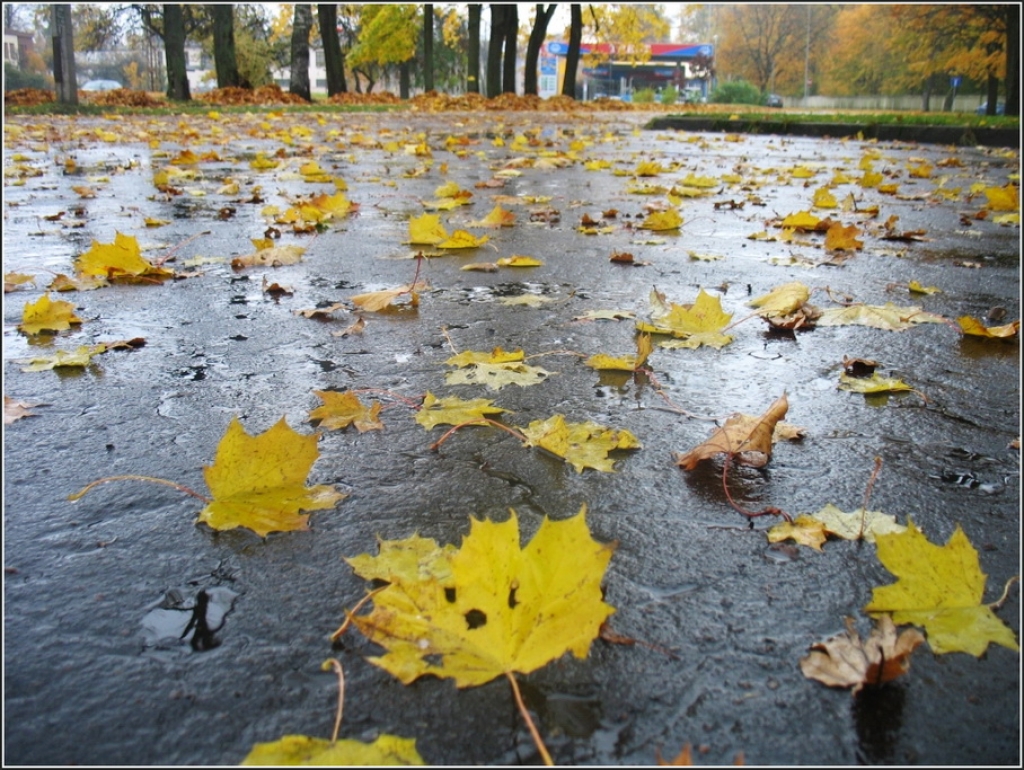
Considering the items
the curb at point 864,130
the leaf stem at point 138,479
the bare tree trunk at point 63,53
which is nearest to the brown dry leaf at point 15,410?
the leaf stem at point 138,479

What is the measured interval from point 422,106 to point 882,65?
36.7 meters

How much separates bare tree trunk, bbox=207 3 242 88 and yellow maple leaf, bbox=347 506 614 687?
62.8 ft

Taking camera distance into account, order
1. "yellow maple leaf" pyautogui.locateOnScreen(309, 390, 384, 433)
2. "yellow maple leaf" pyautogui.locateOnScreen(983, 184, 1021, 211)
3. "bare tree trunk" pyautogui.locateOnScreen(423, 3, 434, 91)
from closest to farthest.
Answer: "yellow maple leaf" pyautogui.locateOnScreen(309, 390, 384, 433)
"yellow maple leaf" pyautogui.locateOnScreen(983, 184, 1021, 211)
"bare tree trunk" pyautogui.locateOnScreen(423, 3, 434, 91)

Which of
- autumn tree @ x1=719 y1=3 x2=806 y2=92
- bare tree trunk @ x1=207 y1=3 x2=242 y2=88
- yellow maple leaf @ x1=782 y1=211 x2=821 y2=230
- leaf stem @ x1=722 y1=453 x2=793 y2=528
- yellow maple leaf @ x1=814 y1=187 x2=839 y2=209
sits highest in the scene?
autumn tree @ x1=719 y1=3 x2=806 y2=92

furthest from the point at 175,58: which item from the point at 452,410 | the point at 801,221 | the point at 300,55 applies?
the point at 452,410

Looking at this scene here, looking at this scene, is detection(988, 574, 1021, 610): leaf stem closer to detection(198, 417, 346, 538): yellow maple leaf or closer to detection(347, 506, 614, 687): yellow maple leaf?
detection(347, 506, 614, 687): yellow maple leaf

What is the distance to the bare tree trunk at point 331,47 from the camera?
19.6 m

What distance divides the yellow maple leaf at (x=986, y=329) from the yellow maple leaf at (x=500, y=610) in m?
1.59

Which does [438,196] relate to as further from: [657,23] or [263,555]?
[657,23]

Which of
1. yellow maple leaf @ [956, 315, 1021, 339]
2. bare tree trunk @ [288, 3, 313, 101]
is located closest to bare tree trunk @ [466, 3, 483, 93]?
bare tree trunk @ [288, 3, 313, 101]

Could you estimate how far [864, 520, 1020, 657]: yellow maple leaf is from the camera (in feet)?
2.87

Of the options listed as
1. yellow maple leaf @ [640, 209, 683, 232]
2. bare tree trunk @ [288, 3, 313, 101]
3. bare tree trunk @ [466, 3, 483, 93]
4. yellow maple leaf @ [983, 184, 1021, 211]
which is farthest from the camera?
bare tree trunk @ [466, 3, 483, 93]

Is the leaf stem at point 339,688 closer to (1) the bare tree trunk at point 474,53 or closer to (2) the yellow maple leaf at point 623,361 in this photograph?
(2) the yellow maple leaf at point 623,361

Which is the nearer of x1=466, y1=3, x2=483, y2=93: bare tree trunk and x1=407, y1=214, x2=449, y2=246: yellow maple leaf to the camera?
x1=407, y1=214, x2=449, y2=246: yellow maple leaf
